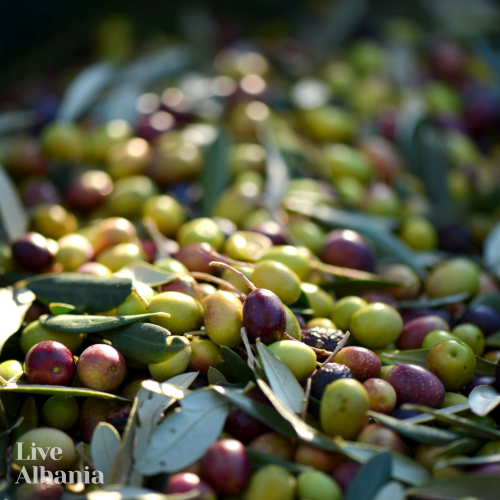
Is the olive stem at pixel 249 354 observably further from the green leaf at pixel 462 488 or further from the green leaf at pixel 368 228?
the green leaf at pixel 368 228

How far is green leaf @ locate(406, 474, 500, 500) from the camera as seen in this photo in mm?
791

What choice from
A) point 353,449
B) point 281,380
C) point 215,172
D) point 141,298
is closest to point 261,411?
point 281,380

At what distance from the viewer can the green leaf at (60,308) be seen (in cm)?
115

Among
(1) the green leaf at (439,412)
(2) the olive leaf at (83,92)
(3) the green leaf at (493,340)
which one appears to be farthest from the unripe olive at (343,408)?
(2) the olive leaf at (83,92)

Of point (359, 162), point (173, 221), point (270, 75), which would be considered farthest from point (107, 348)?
point (270, 75)

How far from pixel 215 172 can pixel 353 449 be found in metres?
1.18

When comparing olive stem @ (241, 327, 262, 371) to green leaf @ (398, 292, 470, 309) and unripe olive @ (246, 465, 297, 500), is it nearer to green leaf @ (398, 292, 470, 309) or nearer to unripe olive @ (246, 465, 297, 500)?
unripe olive @ (246, 465, 297, 500)

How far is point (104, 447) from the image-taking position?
0.87 metres

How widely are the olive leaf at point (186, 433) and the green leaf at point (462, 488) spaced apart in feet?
1.13

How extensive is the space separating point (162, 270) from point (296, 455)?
58cm

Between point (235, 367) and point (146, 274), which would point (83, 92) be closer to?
point (146, 274)

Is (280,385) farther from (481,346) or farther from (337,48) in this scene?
(337,48)

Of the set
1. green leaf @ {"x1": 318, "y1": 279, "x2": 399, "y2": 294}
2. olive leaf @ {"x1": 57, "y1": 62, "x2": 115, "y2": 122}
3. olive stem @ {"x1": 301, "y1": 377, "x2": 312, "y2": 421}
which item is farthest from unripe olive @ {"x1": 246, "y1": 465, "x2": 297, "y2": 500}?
olive leaf @ {"x1": 57, "y1": 62, "x2": 115, "y2": 122}

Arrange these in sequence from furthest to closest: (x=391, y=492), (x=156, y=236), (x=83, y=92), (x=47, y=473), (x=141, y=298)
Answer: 1. (x=83, y=92)
2. (x=156, y=236)
3. (x=141, y=298)
4. (x=47, y=473)
5. (x=391, y=492)
